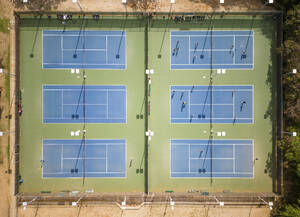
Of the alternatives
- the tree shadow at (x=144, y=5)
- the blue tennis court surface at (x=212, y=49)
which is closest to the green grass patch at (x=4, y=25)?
the tree shadow at (x=144, y=5)

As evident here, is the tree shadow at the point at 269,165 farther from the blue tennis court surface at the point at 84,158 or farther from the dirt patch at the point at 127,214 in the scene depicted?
the blue tennis court surface at the point at 84,158

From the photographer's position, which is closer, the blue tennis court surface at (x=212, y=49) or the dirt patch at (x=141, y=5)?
the dirt patch at (x=141, y=5)

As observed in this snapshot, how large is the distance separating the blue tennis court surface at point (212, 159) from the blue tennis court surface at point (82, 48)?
8.88 metres

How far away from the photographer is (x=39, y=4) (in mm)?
14078

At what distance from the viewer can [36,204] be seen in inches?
553

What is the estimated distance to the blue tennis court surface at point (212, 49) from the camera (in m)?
14.3

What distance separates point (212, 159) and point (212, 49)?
30.6ft

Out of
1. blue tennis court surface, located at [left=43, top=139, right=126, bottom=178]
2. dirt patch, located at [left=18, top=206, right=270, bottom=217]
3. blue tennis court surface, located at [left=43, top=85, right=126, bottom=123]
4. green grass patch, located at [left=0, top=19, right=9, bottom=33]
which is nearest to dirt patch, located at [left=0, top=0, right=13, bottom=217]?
green grass patch, located at [left=0, top=19, right=9, bottom=33]

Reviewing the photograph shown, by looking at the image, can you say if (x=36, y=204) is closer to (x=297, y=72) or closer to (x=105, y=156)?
(x=105, y=156)

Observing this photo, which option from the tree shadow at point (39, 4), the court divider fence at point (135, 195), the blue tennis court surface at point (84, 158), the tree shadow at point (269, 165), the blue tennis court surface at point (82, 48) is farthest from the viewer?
the tree shadow at point (269, 165)

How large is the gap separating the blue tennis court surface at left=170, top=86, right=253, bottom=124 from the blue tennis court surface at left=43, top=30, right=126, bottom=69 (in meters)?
5.67

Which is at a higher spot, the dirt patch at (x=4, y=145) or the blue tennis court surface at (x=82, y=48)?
the blue tennis court surface at (x=82, y=48)

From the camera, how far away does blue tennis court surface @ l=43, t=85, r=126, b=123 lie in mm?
14367

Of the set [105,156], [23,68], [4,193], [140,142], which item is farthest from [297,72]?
[4,193]
